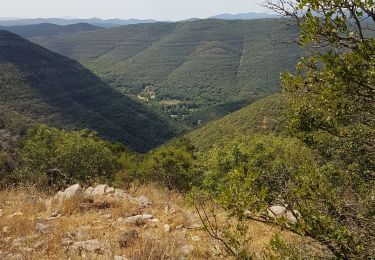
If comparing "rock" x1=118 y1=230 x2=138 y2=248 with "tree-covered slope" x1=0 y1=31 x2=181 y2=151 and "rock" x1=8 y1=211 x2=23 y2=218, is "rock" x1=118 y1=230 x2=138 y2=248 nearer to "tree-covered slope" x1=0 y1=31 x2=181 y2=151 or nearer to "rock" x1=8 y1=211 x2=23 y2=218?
"rock" x1=8 y1=211 x2=23 y2=218

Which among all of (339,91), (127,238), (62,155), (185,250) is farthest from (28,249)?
(62,155)

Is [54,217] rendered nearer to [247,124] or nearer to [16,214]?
[16,214]

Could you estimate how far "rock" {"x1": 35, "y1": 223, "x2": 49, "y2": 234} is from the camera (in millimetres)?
5763

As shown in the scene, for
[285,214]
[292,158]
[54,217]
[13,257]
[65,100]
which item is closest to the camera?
[285,214]

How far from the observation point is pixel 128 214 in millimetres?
7105

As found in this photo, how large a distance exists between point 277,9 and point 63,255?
3782 mm

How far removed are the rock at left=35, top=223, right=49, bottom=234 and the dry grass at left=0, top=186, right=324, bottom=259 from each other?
52 millimetres

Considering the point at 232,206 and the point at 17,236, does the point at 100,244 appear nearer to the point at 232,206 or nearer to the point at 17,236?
the point at 17,236

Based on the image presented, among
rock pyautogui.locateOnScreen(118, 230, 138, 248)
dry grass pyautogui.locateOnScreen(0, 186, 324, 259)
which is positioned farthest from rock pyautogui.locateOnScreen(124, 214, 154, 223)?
rock pyautogui.locateOnScreen(118, 230, 138, 248)

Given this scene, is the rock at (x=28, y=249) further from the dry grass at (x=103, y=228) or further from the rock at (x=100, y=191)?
the rock at (x=100, y=191)

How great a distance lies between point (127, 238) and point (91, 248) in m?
0.58

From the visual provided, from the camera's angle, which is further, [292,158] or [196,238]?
[292,158]

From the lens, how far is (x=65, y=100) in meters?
118

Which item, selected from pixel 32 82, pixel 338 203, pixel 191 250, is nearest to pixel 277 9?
pixel 338 203
